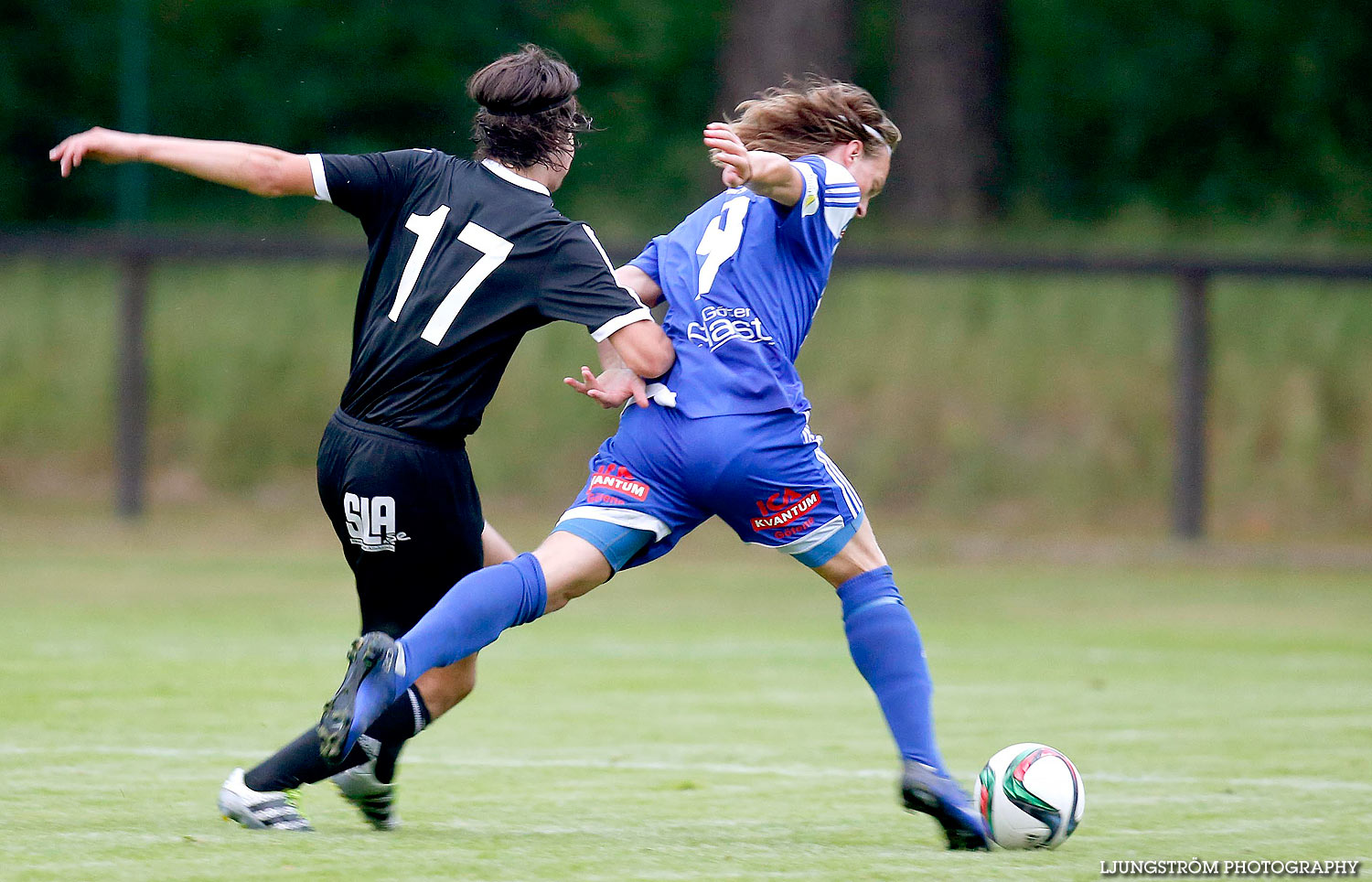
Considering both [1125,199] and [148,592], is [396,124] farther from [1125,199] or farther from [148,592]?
[148,592]

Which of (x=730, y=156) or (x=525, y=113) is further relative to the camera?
(x=525, y=113)

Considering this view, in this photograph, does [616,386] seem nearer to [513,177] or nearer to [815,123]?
[513,177]

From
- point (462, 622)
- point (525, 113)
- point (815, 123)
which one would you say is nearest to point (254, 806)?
point (462, 622)

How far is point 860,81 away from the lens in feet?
76.6

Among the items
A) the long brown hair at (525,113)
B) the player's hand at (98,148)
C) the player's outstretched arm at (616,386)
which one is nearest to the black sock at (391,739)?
the player's outstretched arm at (616,386)

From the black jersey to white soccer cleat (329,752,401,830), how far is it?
88 centimetres

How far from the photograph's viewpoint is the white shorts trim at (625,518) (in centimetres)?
464

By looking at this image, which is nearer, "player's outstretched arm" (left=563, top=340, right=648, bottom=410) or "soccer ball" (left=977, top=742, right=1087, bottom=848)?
"soccer ball" (left=977, top=742, right=1087, bottom=848)

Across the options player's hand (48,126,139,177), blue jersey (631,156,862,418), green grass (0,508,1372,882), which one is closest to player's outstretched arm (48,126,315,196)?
player's hand (48,126,139,177)

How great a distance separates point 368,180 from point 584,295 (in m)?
0.62

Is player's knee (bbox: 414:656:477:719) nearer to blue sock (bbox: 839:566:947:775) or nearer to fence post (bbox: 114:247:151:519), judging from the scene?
blue sock (bbox: 839:566:947:775)

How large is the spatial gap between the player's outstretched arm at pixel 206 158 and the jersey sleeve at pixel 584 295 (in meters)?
0.62

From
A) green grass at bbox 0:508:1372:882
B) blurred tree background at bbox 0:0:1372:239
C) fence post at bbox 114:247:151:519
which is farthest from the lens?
blurred tree background at bbox 0:0:1372:239

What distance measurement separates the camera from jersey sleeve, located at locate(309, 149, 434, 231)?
4602mm
